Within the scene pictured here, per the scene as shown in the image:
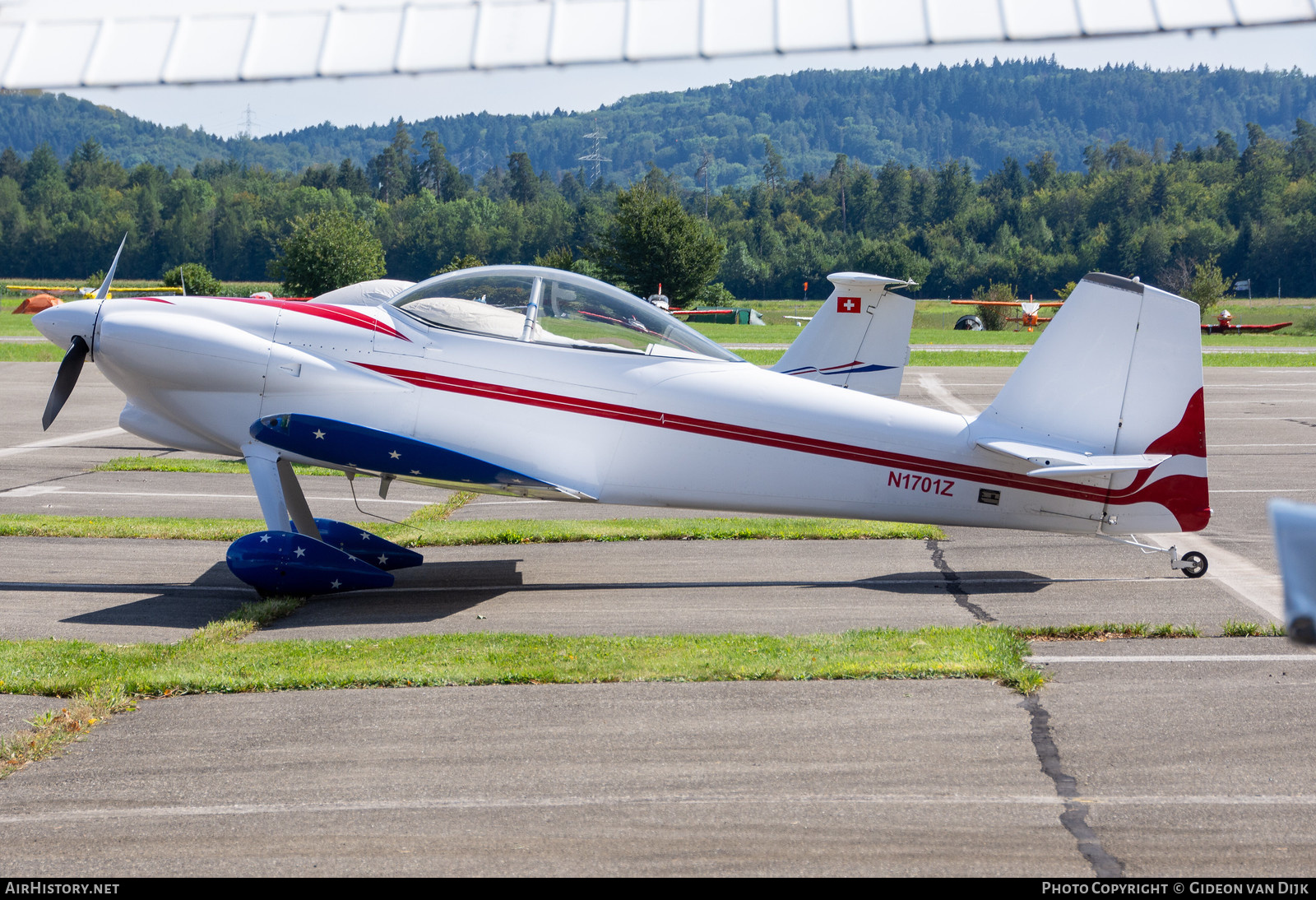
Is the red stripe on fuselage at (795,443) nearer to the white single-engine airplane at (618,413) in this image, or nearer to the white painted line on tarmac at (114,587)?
the white single-engine airplane at (618,413)

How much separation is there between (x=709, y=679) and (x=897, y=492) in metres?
3.07

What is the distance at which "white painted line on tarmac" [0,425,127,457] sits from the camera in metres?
17.7

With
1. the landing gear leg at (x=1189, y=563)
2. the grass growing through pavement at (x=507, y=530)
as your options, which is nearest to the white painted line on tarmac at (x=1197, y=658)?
the landing gear leg at (x=1189, y=563)

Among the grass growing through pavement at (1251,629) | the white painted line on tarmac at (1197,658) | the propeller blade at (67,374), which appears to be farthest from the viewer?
the propeller blade at (67,374)

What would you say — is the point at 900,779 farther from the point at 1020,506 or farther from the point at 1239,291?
the point at 1239,291

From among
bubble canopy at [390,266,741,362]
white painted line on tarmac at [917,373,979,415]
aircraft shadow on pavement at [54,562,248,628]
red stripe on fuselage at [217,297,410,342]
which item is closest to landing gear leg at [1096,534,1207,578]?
bubble canopy at [390,266,741,362]

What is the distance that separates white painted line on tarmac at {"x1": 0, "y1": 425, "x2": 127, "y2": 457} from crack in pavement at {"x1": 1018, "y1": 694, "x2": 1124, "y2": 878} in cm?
1525

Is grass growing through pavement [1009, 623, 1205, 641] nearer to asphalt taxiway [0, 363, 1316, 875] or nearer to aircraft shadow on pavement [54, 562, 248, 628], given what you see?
asphalt taxiway [0, 363, 1316, 875]

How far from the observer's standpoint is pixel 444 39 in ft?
13.2

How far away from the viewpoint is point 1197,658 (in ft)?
24.0

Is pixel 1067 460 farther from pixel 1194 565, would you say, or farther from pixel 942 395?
pixel 942 395

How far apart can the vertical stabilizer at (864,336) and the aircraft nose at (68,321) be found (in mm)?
10277

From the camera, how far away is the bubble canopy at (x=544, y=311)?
368 inches

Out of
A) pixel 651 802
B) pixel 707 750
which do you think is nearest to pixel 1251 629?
pixel 707 750
